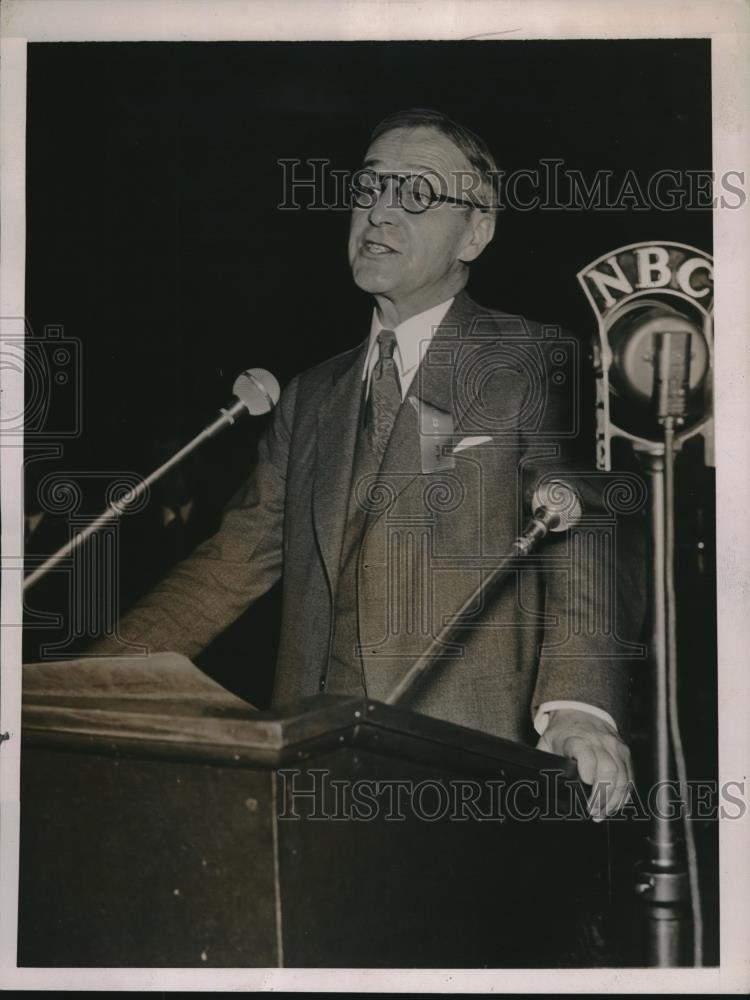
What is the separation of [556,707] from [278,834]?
31.8 inches

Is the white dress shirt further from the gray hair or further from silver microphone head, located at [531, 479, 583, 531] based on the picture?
silver microphone head, located at [531, 479, 583, 531]

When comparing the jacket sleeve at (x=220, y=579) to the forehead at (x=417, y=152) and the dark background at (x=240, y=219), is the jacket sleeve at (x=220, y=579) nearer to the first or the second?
the dark background at (x=240, y=219)

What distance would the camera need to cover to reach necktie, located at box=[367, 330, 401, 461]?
9.33 feet

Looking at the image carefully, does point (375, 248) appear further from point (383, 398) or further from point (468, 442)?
point (468, 442)

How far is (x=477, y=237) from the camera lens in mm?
2881

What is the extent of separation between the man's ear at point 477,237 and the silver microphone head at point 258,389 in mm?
513

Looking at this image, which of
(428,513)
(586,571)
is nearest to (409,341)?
(428,513)

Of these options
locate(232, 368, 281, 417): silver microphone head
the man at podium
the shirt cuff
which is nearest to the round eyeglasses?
the man at podium

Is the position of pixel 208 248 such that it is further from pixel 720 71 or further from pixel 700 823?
pixel 700 823

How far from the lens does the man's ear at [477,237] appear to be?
2877 mm

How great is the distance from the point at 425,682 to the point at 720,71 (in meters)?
1.56

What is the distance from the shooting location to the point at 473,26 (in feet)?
9.64

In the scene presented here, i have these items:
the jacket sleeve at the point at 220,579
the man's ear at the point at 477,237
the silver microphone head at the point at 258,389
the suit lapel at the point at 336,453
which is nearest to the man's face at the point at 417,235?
the man's ear at the point at 477,237

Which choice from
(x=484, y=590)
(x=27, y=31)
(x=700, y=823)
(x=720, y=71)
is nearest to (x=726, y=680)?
(x=700, y=823)
